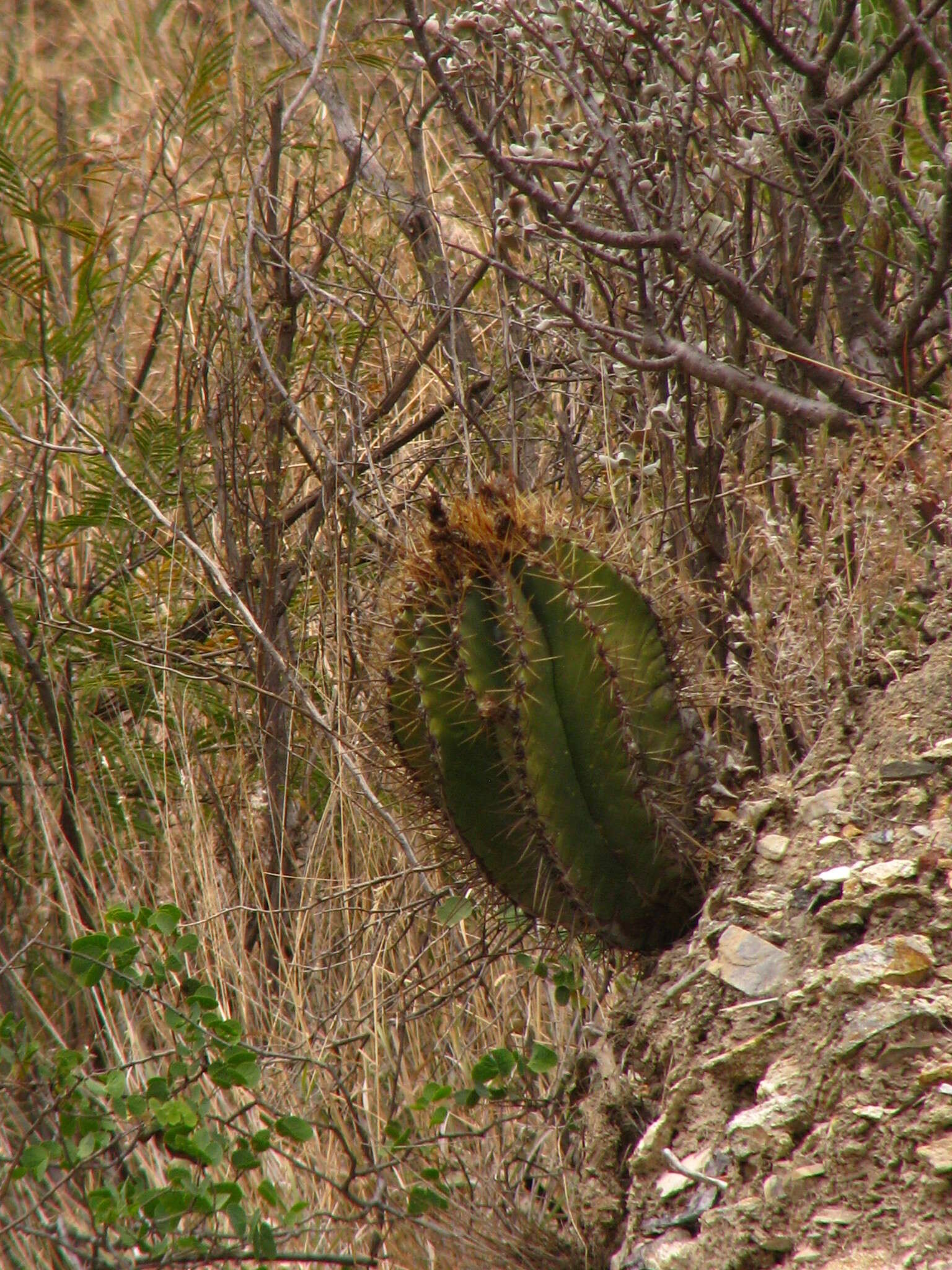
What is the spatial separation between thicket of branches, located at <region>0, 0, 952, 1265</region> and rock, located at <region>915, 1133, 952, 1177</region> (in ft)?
2.22

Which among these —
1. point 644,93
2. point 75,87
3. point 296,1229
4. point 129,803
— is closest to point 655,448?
point 644,93

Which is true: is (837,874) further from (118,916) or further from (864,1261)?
(118,916)

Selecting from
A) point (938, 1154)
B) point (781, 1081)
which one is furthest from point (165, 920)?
point (938, 1154)

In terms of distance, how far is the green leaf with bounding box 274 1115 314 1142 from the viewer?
2.00 m

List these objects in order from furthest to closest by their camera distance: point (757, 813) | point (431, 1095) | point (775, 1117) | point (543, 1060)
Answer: point (543, 1060) < point (431, 1095) < point (757, 813) < point (775, 1117)

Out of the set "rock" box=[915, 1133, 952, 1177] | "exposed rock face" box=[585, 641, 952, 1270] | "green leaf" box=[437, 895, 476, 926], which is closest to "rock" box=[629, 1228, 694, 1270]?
"exposed rock face" box=[585, 641, 952, 1270]

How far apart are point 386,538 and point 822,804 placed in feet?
3.34

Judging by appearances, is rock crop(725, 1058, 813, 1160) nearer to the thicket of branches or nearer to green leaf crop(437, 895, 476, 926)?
the thicket of branches

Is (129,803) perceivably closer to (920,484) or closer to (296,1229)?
(296,1229)

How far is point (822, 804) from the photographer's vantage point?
199 cm

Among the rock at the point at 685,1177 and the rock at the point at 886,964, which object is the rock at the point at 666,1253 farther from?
the rock at the point at 886,964

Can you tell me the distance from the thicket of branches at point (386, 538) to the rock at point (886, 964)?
593 mm

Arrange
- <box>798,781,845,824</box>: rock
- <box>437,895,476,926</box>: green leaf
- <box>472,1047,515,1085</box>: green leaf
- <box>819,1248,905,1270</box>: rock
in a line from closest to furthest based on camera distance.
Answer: <box>819,1248,905,1270</box>: rock
<box>798,781,845,824</box>: rock
<box>472,1047,515,1085</box>: green leaf
<box>437,895,476,926</box>: green leaf

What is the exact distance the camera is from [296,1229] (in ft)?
6.71
